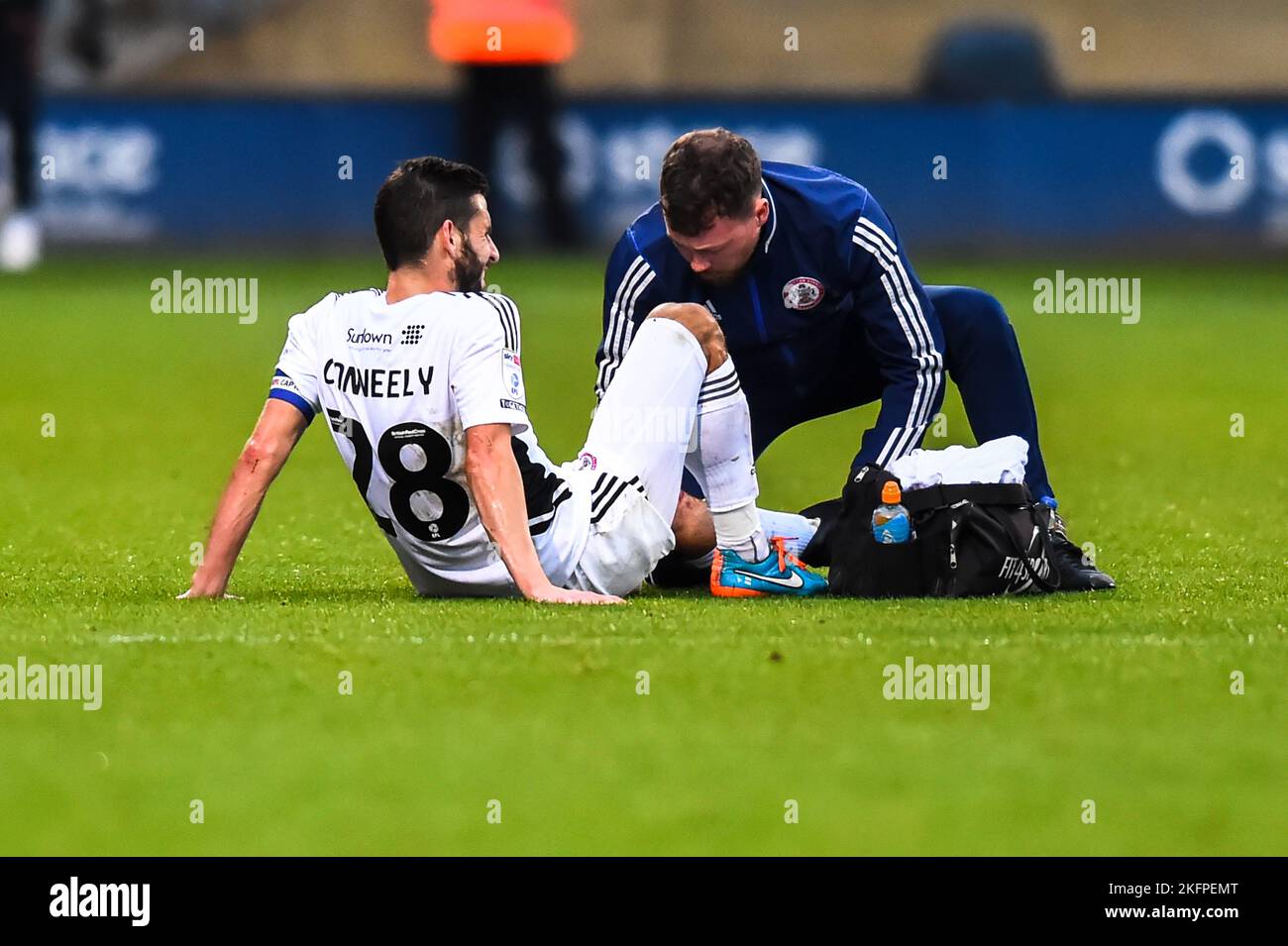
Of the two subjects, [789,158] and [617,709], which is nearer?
[617,709]

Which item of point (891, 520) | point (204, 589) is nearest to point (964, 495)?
point (891, 520)

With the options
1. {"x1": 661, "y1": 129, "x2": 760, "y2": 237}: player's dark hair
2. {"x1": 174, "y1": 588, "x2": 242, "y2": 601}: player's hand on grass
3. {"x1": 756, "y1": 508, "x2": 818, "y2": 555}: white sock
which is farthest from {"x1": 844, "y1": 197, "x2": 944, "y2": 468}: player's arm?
{"x1": 174, "y1": 588, "x2": 242, "y2": 601}: player's hand on grass

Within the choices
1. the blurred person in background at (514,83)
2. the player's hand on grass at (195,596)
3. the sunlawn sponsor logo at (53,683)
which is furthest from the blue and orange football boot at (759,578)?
the blurred person in background at (514,83)

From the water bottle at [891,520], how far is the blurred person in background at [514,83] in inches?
668

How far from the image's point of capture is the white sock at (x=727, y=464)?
23.0 ft

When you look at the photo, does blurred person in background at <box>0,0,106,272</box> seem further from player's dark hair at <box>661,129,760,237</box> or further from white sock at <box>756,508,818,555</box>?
player's dark hair at <box>661,129,760,237</box>

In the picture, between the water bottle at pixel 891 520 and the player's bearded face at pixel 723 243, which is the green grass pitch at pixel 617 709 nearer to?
the water bottle at pixel 891 520

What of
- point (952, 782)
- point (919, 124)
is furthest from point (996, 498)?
point (919, 124)

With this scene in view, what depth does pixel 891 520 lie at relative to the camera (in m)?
6.91

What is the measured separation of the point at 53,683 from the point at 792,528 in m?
2.71

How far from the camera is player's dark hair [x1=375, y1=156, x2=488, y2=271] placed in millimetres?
6547

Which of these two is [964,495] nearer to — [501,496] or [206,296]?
[501,496]

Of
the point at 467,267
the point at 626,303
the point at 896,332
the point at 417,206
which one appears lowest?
the point at 896,332

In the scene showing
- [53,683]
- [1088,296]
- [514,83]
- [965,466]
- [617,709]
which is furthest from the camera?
[514,83]
